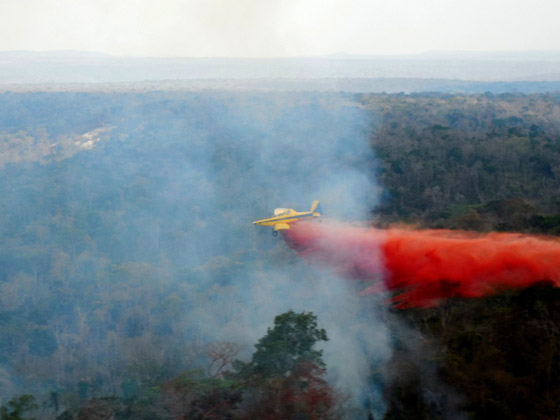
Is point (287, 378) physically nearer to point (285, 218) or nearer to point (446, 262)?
point (446, 262)

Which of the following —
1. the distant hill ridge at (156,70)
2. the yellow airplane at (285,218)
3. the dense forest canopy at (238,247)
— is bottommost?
the dense forest canopy at (238,247)

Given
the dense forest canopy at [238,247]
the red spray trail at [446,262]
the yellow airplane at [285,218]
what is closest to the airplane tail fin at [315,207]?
the yellow airplane at [285,218]

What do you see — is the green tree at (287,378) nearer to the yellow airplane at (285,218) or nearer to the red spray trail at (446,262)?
the red spray trail at (446,262)

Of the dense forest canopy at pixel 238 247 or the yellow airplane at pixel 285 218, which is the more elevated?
the yellow airplane at pixel 285 218

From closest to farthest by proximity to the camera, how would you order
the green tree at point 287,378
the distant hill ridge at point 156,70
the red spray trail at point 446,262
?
the green tree at point 287,378 < the red spray trail at point 446,262 < the distant hill ridge at point 156,70

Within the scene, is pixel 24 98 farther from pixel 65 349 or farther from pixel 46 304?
pixel 65 349

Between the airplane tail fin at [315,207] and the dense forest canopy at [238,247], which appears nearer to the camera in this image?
the dense forest canopy at [238,247]
